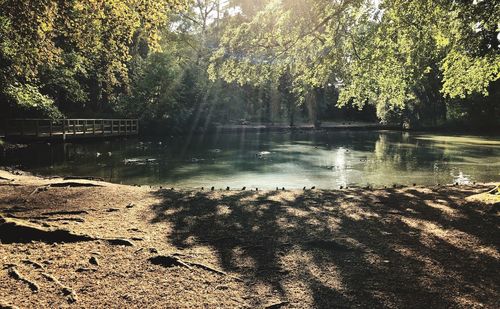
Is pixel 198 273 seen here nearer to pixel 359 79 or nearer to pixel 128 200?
pixel 128 200

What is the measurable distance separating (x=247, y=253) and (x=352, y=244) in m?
1.91

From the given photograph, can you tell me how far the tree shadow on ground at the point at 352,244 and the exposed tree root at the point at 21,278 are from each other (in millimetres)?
2428

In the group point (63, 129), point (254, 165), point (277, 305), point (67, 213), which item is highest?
point (63, 129)

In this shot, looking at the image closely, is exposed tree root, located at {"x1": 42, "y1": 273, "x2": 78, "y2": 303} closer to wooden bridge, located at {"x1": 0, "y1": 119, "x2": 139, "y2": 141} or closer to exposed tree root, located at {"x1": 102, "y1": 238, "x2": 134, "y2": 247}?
exposed tree root, located at {"x1": 102, "y1": 238, "x2": 134, "y2": 247}

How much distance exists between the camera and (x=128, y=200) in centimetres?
1001

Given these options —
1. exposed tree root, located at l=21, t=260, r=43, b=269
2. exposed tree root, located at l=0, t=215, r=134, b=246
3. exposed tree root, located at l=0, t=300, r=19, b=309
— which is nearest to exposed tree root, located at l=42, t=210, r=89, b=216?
exposed tree root, located at l=0, t=215, r=134, b=246

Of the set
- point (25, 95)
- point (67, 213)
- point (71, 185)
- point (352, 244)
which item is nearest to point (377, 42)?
point (352, 244)

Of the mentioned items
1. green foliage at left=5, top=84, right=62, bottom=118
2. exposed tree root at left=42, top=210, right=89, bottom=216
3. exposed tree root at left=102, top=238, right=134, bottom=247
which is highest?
green foliage at left=5, top=84, right=62, bottom=118

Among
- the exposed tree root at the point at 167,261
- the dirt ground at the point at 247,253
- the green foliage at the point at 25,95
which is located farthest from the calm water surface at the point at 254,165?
the exposed tree root at the point at 167,261

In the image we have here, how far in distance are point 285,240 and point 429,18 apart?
36.5 feet

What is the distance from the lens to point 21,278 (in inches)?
198

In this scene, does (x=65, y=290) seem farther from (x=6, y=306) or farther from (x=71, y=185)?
(x=71, y=185)

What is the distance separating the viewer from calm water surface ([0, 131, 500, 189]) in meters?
18.1

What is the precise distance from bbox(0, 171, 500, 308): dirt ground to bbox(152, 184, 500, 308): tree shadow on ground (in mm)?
22
